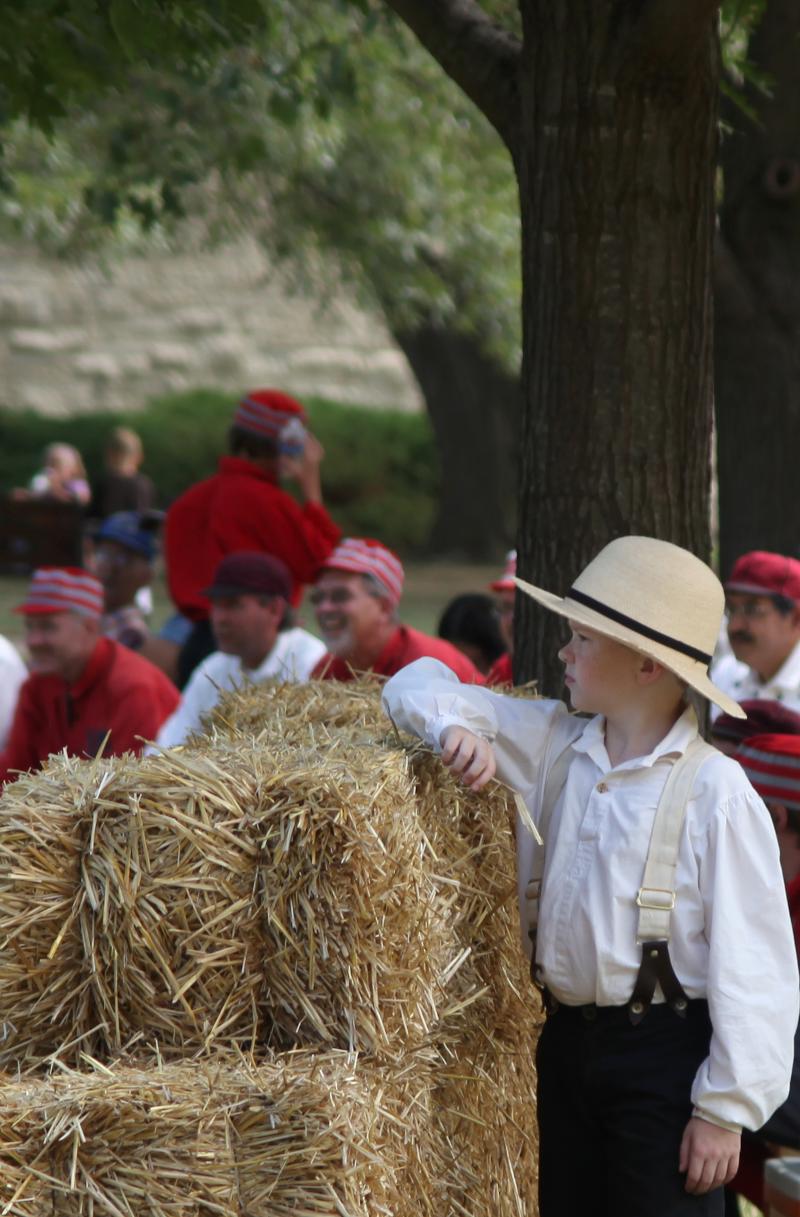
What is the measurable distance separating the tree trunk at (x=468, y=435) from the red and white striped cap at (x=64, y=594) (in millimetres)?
13227

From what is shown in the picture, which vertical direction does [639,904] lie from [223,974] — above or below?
above

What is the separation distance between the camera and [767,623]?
612 centimetres

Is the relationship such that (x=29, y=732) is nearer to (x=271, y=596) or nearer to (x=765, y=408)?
(x=271, y=596)

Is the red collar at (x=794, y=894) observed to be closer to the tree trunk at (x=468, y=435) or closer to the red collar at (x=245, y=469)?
the red collar at (x=245, y=469)

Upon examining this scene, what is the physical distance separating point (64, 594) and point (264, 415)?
65.7 inches

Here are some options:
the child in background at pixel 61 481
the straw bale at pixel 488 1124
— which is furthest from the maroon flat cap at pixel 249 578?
the child in background at pixel 61 481

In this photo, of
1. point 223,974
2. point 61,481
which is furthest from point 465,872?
point 61,481

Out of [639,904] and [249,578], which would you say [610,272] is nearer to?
[639,904]

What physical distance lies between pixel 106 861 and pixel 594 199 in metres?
2.18

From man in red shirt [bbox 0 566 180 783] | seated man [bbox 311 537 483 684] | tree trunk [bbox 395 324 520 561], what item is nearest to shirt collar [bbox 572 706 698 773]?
seated man [bbox 311 537 483 684]

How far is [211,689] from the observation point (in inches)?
250

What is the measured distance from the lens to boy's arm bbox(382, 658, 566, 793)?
3260 mm

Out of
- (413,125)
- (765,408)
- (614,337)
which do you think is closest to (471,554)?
(413,125)

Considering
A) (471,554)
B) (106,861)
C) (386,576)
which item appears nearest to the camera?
(106,861)
